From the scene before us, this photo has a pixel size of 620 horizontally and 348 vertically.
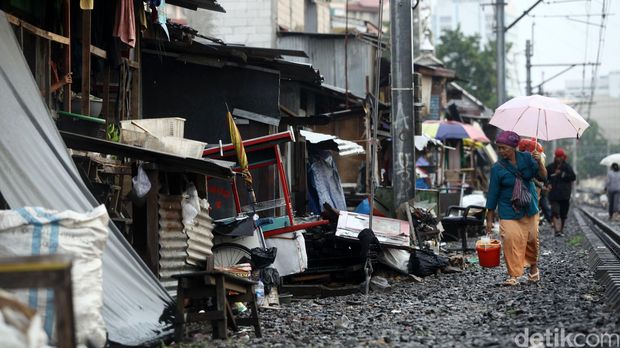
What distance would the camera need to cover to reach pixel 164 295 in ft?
29.1

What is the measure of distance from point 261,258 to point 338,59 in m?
17.3

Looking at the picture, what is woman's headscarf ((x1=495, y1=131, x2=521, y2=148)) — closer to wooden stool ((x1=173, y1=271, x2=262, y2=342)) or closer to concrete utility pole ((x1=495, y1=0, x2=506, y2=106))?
wooden stool ((x1=173, y1=271, x2=262, y2=342))

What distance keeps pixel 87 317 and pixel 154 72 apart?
9.16m

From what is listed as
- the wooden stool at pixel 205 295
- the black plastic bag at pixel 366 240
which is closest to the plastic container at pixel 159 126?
the black plastic bag at pixel 366 240

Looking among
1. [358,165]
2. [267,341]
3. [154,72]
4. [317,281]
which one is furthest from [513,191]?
[358,165]

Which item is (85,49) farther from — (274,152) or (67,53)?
(274,152)

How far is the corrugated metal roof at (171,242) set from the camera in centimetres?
1050

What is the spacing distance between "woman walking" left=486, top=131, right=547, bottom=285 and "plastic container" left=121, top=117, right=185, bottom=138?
4.01m

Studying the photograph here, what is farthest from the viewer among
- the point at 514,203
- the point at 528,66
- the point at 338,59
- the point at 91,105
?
the point at 528,66

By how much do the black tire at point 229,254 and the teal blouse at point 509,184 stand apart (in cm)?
324

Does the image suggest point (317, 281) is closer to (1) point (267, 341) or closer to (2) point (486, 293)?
(2) point (486, 293)

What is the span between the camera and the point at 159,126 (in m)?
11.5

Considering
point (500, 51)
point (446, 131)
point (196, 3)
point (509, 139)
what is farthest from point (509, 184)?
point (500, 51)

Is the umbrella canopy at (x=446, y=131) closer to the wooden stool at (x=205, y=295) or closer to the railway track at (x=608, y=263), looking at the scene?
the railway track at (x=608, y=263)
